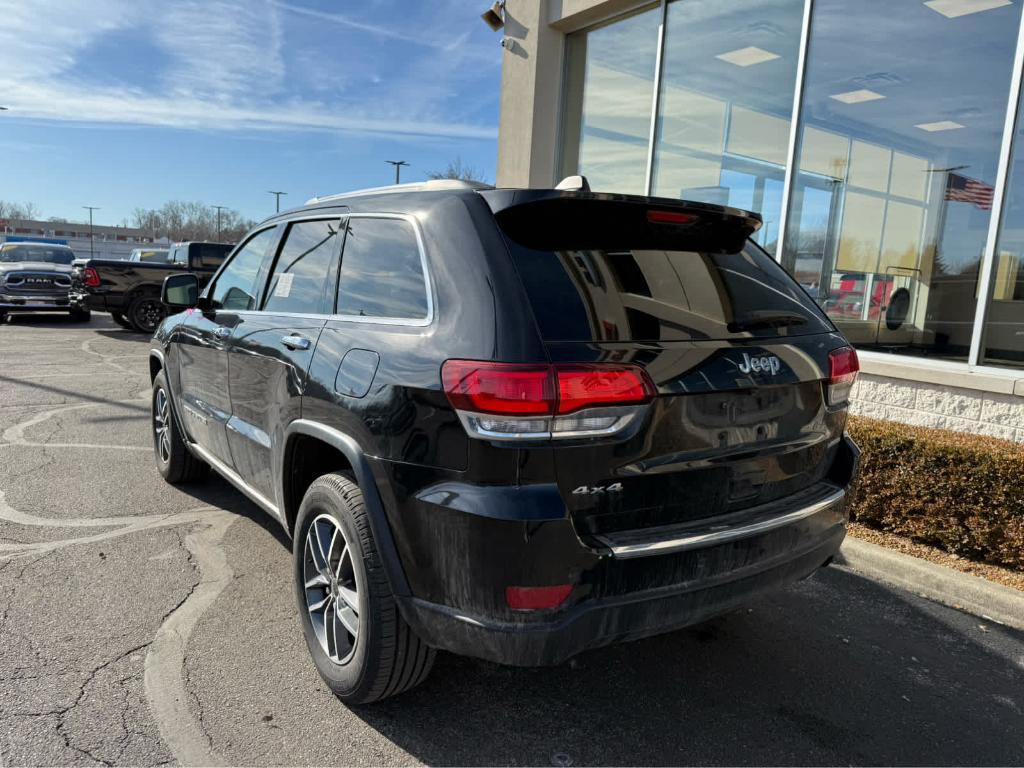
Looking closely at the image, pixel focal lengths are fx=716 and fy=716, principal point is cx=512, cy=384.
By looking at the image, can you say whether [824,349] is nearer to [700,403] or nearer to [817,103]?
[700,403]

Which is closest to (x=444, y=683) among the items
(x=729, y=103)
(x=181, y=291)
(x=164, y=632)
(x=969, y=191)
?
(x=164, y=632)

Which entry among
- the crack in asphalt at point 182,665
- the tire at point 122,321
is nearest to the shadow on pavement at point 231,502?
the crack in asphalt at point 182,665

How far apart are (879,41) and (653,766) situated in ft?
23.1

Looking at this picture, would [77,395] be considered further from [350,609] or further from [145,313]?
[145,313]

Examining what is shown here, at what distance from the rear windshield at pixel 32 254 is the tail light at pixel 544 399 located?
765 inches

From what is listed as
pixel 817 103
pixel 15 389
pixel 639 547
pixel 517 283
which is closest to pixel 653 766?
pixel 639 547

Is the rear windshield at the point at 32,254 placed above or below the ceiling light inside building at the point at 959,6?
below

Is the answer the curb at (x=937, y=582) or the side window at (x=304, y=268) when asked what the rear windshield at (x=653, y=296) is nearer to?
the side window at (x=304, y=268)

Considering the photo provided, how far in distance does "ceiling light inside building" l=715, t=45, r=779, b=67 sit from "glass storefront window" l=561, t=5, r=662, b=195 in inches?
36.6

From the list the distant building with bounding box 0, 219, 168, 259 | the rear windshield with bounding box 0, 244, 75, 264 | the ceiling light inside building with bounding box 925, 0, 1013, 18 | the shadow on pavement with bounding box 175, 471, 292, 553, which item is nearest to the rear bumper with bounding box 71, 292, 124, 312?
the rear windshield with bounding box 0, 244, 75, 264

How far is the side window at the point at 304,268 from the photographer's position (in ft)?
10.2

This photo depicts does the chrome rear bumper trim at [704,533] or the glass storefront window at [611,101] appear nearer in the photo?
the chrome rear bumper trim at [704,533]

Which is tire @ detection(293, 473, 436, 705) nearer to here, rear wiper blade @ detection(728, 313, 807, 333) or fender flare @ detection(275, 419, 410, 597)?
fender flare @ detection(275, 419, 410, 597)

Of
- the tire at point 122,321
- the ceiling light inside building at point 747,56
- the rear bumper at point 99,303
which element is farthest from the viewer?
the tire at point 122,321
